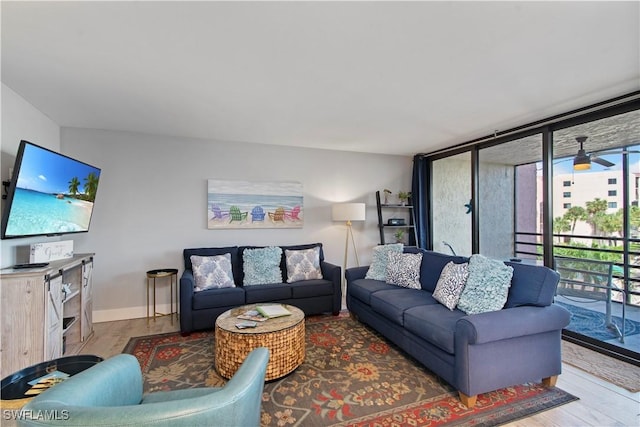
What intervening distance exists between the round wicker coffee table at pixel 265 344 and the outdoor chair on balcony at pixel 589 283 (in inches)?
117

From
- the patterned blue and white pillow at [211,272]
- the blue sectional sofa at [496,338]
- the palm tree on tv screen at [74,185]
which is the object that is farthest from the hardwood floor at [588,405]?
the palm tree on tv screen at [74,185]

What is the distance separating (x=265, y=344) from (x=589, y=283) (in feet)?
11.5

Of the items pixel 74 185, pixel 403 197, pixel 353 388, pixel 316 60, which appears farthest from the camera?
pixel 403 197

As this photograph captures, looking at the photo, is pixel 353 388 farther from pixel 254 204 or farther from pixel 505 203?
pixel 505 203

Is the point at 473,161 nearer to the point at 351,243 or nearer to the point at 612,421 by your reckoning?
the point at 351,243

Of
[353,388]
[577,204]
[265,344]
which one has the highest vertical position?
[577,204]

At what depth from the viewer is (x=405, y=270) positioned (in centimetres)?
352

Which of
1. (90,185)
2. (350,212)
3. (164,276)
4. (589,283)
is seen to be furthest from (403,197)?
(90,185)

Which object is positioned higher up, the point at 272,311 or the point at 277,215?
the point at 277,215

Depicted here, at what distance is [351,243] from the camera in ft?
17.0

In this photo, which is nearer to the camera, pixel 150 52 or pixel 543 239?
pixel 150 52

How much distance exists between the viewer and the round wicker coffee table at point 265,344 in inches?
94.3

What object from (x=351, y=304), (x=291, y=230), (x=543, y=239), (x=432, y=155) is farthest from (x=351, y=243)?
(x=543, y=239)

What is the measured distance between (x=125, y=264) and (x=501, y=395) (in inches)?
169
